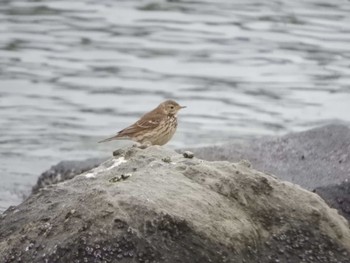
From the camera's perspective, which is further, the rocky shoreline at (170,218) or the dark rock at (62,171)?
the dark rock at (62,171)

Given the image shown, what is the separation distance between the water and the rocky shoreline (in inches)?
169

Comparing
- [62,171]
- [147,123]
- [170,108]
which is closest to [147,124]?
[147,123]

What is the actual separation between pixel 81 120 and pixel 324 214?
314 inches

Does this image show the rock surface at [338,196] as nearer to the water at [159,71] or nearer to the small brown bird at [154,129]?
the small brown bird at [154,129]

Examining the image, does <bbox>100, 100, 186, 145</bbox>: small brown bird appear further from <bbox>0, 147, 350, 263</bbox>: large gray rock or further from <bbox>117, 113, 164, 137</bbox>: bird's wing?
<bbox>0, 147, 350, 263</bbox>: large gray rock

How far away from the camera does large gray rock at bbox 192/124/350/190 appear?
35.9 feet

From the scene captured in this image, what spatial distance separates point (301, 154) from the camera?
11.7 meters

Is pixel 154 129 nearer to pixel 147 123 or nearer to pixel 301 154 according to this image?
pixel 147 123

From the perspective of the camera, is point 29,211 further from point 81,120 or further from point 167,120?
point 81,120

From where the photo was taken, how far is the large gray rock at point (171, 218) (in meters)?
7.34

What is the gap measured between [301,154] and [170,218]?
4.46 m

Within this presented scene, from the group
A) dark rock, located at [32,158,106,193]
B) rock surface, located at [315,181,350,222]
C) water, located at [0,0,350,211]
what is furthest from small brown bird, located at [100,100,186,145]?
water, located at [0,0,350,211]

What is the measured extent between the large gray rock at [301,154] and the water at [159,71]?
2.13m

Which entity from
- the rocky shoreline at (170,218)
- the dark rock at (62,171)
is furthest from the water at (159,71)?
the rocky shoreline at (170,218)
